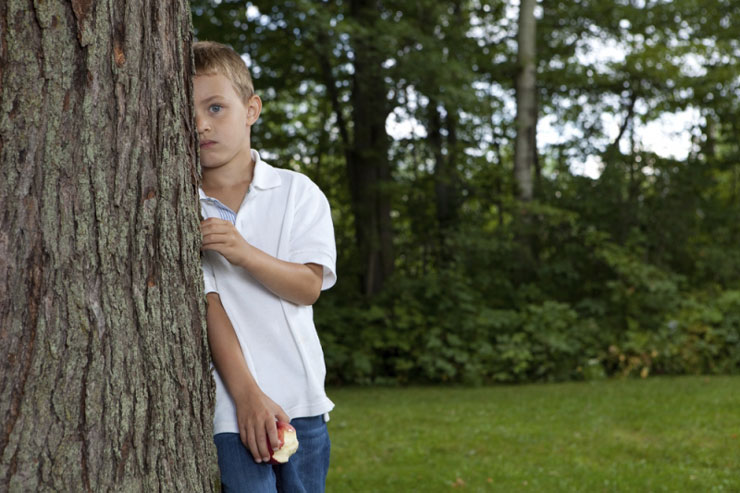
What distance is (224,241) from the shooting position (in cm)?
214

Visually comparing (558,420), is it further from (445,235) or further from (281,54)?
(281,54)

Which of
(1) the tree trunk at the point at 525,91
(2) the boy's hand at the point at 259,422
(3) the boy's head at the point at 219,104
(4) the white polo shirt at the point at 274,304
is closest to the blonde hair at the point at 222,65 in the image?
(3) the boy's head at the point at 219,104

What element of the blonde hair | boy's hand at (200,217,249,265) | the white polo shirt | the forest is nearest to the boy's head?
the blonde hair

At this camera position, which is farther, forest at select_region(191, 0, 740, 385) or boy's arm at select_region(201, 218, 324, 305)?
forest at select_region(191, 0, 740, 385)

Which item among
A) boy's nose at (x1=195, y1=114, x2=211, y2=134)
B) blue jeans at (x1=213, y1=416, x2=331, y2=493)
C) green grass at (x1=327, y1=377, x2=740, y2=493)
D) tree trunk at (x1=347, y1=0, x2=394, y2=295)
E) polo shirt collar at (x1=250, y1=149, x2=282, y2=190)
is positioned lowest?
green grass at (x1=327, y1=377, x2=740, y2=493)

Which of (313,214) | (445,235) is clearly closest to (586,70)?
(445,235)

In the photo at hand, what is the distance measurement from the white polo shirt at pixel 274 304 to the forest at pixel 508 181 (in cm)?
893

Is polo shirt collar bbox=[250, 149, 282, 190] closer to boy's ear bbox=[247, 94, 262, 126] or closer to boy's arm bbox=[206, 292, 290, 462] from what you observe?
boy's ear bbox=[247, 94, 262, 126]

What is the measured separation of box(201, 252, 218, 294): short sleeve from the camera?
2.24m

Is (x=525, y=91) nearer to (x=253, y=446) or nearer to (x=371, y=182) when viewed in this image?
(x=371, y=182)

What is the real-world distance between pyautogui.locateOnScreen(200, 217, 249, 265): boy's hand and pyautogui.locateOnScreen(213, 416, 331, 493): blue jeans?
472mm

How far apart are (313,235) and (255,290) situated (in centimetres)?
21

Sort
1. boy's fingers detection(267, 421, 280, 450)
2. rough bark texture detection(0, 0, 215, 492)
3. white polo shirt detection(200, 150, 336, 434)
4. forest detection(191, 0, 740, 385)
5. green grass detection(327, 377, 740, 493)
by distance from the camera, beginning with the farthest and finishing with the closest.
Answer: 1. forest detection(191, 0, 740, 385)
2. green grass detection(327, 377, 740, 493)
3. white polo shirt detection(200, 150, 336, 434)
4. boy's fingers detection(267, 421, 280, 450)
5. rough bark texture detection(0, 0, 215, 492)

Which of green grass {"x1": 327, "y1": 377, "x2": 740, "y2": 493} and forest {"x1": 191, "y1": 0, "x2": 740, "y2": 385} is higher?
forest {"x1": 191, "y1": 0, "x2": 740, "y2": 385}
